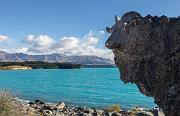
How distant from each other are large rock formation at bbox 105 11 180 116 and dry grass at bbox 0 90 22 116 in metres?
12.1

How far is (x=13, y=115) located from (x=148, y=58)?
12.6 m

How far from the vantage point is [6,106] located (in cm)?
2311

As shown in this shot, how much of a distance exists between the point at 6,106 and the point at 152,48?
12940mm

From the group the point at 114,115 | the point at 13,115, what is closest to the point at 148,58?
the point at 13,115

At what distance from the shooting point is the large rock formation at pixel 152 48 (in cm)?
1188

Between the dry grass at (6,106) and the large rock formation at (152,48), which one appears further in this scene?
the dry grass at (6,106)

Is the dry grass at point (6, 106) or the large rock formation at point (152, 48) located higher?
the large rock formation at point (152, 48)

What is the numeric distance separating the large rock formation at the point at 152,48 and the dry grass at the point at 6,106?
1209 centimetres

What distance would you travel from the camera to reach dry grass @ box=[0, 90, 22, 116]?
75.2 feet

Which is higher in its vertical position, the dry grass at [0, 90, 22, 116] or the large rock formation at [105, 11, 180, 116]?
the large rock formation at [105, 11, 180, 116]

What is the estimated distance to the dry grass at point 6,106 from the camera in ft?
75.2

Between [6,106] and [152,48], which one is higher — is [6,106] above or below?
below

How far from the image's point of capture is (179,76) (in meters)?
11.8

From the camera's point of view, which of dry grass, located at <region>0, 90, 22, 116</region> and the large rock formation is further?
dry grass, located at <region>0, 90, 22, 116</region>
